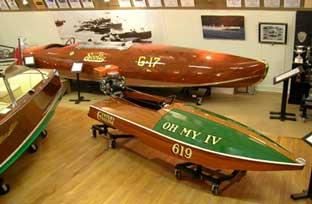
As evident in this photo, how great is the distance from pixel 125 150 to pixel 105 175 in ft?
1.81

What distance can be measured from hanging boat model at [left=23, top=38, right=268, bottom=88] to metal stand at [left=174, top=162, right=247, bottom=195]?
1.96 metres

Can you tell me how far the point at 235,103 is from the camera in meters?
5.44

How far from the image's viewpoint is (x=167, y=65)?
5309 mm

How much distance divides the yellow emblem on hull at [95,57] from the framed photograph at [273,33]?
8.36ft

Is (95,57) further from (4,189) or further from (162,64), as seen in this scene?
(4,189)

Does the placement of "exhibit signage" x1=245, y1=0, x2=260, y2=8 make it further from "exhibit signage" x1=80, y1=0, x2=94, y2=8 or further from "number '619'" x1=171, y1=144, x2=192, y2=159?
"number '619'" x1=171, y1=144, x2=192, y2=159

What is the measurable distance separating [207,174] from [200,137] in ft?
1.39

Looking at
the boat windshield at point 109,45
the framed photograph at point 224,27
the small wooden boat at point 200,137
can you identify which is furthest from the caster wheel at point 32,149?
the framed photograph at point 224,27

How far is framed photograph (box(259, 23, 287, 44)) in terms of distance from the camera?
5.36 metres

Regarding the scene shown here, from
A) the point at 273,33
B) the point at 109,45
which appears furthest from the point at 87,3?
the point at 273,33

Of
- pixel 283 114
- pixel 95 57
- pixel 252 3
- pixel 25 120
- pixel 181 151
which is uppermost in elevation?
pixel 252 3

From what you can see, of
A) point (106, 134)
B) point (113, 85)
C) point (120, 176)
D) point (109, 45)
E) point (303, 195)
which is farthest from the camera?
point (109, 45)

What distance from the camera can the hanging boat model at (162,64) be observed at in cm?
507

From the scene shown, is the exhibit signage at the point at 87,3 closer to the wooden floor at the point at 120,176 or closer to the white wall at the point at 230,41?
the white wall at the point at 230,41
